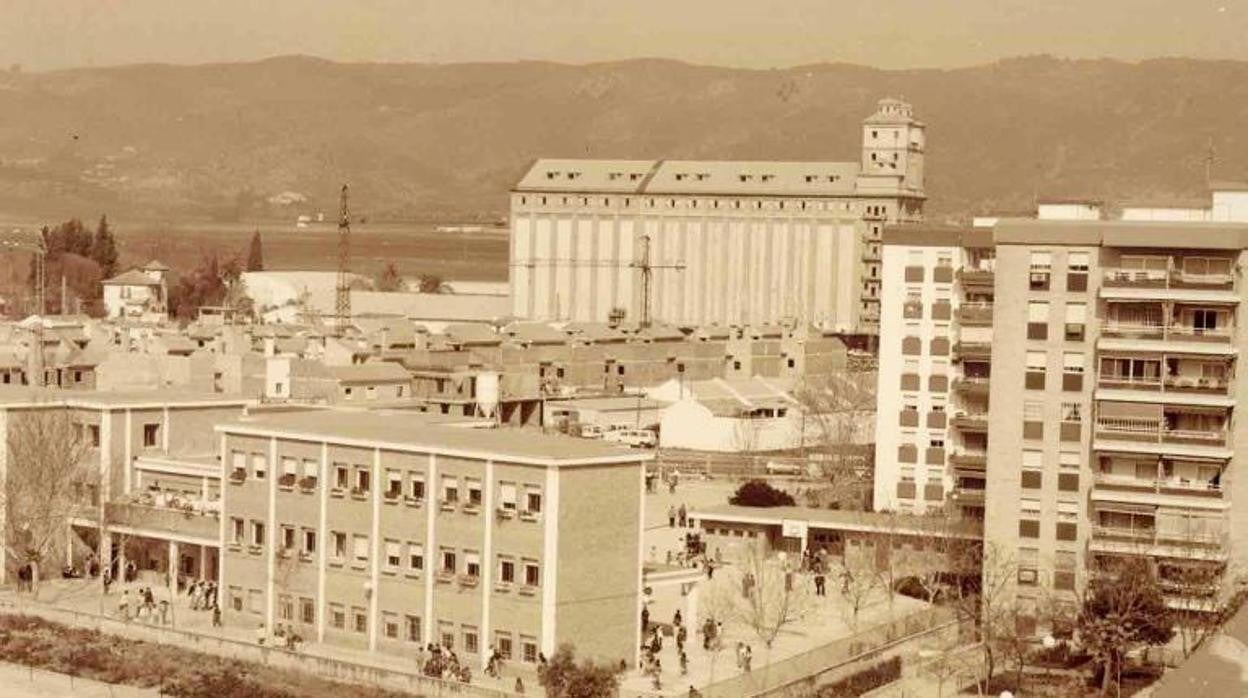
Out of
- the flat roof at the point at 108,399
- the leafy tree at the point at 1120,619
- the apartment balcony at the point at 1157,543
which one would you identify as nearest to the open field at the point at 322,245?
the flat roof at the point at 108,399

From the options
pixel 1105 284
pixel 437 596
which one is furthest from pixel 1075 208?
pixel 437 596

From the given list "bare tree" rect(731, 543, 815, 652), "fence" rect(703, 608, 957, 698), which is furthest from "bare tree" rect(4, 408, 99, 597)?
"fence" rect(703, 608, 957, 698)

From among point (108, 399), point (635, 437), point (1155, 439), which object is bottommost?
point (635, 437)

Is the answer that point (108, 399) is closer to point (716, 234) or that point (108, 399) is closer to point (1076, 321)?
point (1076, 321)

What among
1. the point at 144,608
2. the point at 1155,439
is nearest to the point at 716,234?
the point at 1155,439

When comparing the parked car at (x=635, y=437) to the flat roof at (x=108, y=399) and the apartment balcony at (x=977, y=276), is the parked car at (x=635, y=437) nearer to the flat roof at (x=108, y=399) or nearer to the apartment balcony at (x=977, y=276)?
the flat roof at (x=108, y=399)

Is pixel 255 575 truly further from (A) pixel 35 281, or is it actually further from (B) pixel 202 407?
(A) pixel 35 281

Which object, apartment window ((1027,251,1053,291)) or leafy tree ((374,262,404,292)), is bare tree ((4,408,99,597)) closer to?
apartment window ((1027,251,1053,291))
